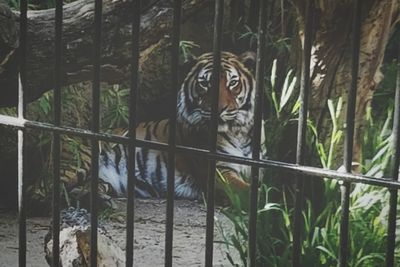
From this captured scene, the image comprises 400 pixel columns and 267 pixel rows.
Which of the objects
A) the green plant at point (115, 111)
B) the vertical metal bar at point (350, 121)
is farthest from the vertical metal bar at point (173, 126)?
the green plant at point (115, 111)

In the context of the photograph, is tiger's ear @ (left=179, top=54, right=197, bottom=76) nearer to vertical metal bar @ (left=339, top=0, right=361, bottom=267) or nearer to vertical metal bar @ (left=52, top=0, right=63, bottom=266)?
vertical metal bar @ (left=52, top=0, right=63, bottom=266)

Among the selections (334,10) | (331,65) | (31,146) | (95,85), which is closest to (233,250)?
(331,65)

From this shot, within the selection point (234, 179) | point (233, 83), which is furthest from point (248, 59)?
point (234, 179)

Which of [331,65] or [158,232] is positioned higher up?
[331,65]

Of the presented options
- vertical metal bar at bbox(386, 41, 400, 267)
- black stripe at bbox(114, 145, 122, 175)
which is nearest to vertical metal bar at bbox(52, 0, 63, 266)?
vertical metal bar at bbox(386, 41, 400, 267)

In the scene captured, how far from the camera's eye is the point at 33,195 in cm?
302

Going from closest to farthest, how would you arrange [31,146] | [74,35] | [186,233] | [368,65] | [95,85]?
1. [95,85]
2. [368,65]
3. [74,35]
4. [186,233]
5. [31,146]

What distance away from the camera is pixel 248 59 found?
3.20 m

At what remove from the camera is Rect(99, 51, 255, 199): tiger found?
125 inches

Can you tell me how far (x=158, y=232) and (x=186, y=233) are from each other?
11 cm

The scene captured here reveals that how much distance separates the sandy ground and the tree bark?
559mm

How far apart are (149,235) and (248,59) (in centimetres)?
88

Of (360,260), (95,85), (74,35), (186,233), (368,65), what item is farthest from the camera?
(186,233)

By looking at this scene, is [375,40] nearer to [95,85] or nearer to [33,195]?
[95,85]
